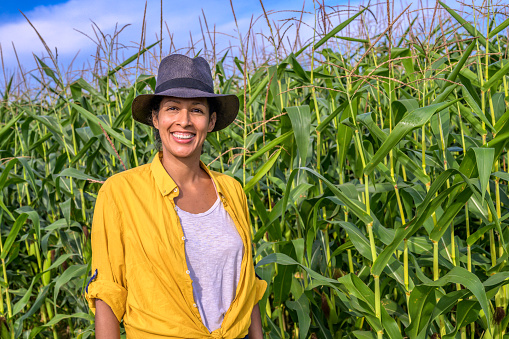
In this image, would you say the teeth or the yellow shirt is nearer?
the yellow shirt

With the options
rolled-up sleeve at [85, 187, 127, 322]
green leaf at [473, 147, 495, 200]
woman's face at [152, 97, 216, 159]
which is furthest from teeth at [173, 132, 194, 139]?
green leaf at [473, 147, 495, 200]

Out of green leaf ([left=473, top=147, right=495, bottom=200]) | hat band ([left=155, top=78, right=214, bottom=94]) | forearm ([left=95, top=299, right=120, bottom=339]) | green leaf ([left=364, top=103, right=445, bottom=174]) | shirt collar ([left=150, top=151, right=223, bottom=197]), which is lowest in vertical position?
forearm ([left=95, top=299, right=120, bottom=339])

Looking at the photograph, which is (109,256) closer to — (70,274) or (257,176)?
(257,176)

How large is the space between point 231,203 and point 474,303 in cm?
128

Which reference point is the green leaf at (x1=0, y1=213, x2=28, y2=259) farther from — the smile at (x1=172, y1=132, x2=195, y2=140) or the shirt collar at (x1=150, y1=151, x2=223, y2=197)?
the smile at (x1=172, y1=132, x2=195, y2=140)

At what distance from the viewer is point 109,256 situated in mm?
1844

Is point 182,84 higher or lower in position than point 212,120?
higher

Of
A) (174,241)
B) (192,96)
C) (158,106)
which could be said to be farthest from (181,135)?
(174,241)

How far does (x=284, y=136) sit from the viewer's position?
2.82m

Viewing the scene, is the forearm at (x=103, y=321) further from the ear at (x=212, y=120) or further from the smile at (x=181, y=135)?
the ear at (x=212, y=120)

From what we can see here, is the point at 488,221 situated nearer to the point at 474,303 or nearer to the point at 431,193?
the point at 474,303

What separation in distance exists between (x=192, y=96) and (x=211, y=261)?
2.19 ft

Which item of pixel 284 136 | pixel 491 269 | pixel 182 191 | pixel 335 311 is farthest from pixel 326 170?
pixel 182 191

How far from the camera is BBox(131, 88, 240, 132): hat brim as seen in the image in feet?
6.41
